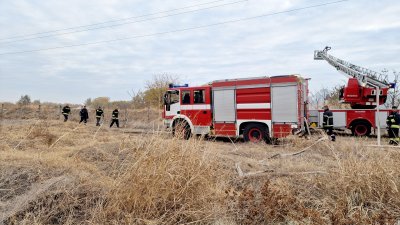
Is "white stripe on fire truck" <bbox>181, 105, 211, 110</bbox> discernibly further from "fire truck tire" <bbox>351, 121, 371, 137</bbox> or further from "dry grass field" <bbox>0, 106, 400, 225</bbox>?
"dry grass field" <bbox>0, 106, 400, 225</bbox>

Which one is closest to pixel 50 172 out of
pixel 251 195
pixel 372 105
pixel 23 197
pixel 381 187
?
pixel 23 197

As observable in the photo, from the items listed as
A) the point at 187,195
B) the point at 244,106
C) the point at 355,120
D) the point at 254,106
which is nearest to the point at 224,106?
the point at 244,106

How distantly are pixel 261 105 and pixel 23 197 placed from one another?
29.8 feet

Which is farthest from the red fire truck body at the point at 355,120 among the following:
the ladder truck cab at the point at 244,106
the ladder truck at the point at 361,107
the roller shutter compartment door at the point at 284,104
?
the roller shutter compartment door at the point at 284,104

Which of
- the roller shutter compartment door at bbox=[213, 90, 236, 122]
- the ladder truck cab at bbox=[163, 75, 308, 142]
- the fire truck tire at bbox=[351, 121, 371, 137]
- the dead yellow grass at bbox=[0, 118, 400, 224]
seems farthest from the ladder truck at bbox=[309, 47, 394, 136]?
the dead yellow grass at bbox=[0, 118, 400, 224]

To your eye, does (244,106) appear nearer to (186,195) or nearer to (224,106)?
(224,106)

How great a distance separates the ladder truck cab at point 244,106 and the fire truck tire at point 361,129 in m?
4.03

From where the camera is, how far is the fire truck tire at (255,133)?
1161cm

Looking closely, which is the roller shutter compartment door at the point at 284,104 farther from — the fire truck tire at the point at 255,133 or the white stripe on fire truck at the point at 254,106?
the fire truck tire at the point at 255,133

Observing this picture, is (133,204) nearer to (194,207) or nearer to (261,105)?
(194,207)

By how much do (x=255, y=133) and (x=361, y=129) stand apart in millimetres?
6081

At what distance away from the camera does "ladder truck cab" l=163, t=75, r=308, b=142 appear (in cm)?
1115

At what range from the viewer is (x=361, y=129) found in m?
14.5

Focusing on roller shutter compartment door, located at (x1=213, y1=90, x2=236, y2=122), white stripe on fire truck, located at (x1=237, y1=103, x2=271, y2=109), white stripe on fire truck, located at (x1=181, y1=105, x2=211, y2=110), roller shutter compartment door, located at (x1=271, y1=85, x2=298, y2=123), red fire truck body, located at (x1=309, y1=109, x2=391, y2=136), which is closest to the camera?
roller shutter compartment door, located at (x1=271, y1=85, x2=298, y2=123)
